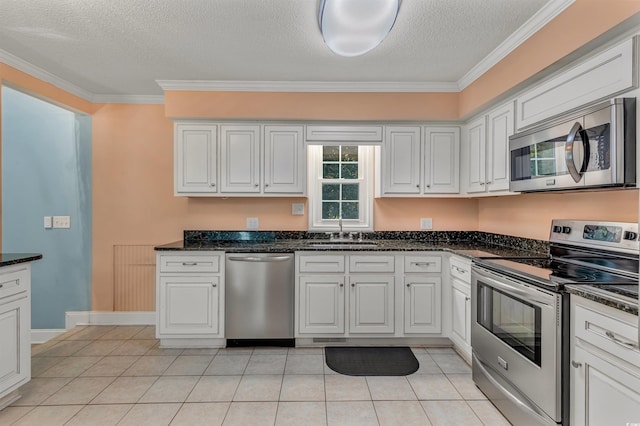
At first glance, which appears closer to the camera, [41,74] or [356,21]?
[356,21]

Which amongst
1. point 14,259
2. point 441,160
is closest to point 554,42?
point 441,160

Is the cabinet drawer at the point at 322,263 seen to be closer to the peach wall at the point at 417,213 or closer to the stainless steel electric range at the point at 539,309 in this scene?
the peach wall at the point at 417,213

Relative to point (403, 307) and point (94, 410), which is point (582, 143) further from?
point (94, 410)

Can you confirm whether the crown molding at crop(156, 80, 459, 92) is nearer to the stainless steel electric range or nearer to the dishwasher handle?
the dishwasher handle

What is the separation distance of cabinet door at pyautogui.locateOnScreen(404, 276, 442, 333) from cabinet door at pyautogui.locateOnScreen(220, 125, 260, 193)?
175 centimetres

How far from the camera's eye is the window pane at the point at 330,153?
380cm

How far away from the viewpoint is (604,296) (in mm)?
1379

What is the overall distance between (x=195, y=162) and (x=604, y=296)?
3191 mm

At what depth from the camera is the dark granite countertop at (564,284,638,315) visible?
128 centimetres

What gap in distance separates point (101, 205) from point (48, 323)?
4.58 ft

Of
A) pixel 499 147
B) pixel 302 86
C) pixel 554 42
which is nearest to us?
pixel 554 42

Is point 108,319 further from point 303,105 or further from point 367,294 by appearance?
point 303,105

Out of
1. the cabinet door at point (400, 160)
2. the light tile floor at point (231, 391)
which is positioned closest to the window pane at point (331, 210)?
the cabinet door at point (400, 160)

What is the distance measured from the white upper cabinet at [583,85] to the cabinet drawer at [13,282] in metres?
3.47
